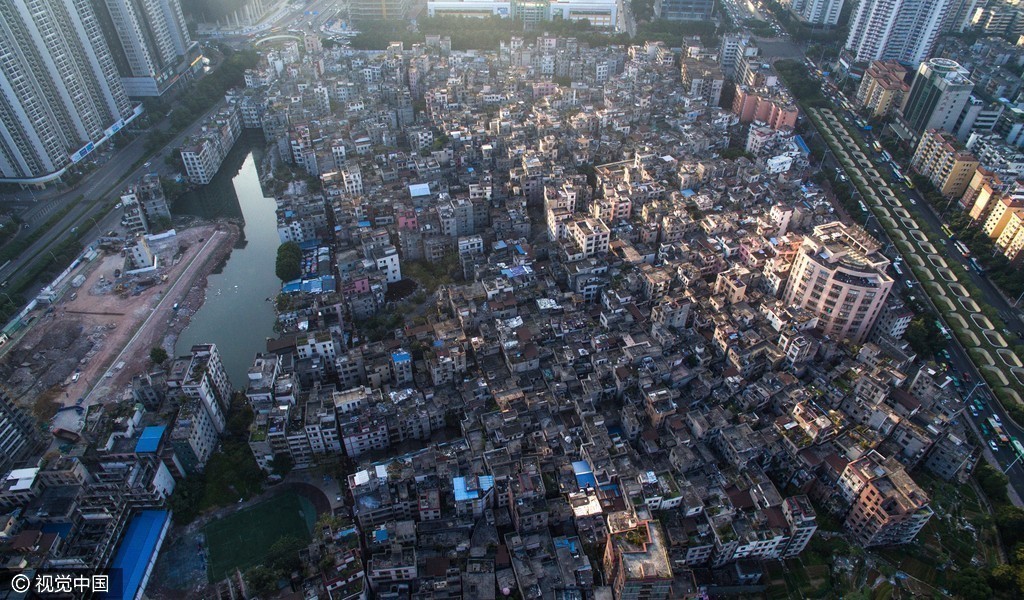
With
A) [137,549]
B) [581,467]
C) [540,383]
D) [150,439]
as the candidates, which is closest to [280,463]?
[150,439]

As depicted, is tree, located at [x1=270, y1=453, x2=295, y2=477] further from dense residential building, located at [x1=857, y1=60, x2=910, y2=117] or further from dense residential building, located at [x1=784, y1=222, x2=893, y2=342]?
dense residential building, located at [x1=857, y1=60, x2=910, y2=117]

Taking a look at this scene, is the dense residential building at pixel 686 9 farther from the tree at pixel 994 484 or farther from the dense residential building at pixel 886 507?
the dense residential building at pixel 886 507

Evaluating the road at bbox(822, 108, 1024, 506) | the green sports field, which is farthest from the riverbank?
the road at bbox(822, 108, 1024, 506)

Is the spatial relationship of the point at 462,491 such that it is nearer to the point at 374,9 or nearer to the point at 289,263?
the point at 289,263

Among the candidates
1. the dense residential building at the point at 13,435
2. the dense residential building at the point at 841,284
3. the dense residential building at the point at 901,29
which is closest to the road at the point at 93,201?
the dense residential building at the point at 13,435

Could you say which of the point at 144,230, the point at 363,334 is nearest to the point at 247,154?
the point at 144,230

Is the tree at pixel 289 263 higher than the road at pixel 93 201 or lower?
higher
